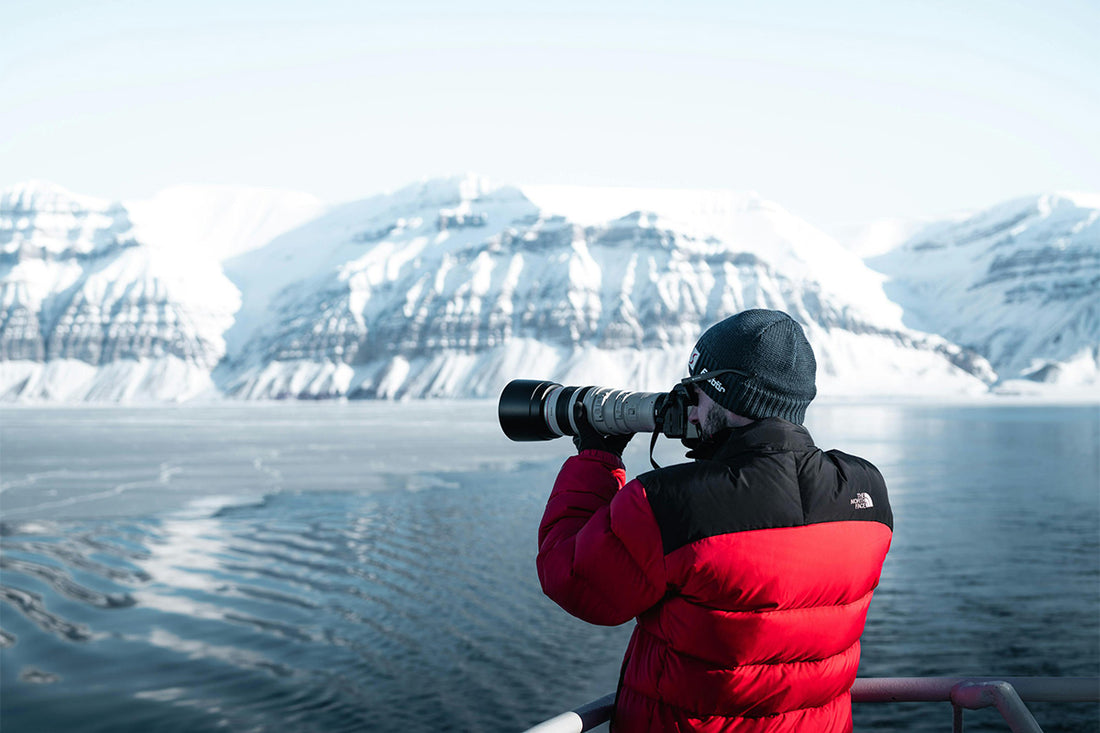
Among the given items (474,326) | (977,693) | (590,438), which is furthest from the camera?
(474,326)

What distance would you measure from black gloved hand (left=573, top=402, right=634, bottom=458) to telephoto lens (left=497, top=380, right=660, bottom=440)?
15 millimetres

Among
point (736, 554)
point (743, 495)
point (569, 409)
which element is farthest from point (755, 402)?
point (569, 409)

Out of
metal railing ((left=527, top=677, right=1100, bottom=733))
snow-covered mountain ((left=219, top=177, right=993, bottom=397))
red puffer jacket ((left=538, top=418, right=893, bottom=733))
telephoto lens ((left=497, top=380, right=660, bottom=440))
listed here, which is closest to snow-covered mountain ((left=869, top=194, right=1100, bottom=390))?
snow-covered mountain ((left=219, top=177, right=993, bottom=397))

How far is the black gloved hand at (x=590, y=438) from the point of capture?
114 inches

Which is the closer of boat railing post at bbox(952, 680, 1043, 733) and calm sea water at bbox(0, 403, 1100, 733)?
boat railing post at bbox(952, 680, 1043, 733)

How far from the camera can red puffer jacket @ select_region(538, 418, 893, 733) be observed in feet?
8.14

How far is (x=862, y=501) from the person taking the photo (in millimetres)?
2660

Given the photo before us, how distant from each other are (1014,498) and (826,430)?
3267 cm

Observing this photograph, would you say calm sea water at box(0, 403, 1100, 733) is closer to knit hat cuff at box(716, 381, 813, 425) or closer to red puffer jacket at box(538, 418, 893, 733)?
red puffer jacket at box(538, 418, 893, 733)

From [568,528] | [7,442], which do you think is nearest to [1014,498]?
[568,528]

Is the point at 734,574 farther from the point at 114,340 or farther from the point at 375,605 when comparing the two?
the point at 114,340

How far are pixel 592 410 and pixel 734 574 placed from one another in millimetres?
685

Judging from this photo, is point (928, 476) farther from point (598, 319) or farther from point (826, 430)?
point (598, 319)

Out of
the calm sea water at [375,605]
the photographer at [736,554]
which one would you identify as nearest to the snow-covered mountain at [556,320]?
the calm sea water at [375,605]
